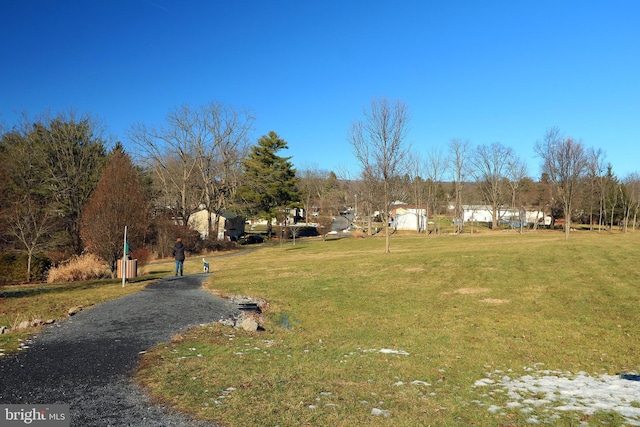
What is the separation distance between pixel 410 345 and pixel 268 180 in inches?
1986

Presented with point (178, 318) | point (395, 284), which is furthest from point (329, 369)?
point (395, 284)

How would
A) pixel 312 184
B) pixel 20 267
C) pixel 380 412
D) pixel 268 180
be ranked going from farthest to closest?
1. pixel 312 184
2. pixel 268 180
3. pixel 20 267
4. pixel 380 412

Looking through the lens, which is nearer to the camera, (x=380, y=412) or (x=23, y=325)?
(x=380, y=412)

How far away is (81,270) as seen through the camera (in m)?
22.8

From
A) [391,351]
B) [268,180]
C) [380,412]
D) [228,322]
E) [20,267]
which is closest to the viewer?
[380,412]

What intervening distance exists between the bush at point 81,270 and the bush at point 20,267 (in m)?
5.33

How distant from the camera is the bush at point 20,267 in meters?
26.4

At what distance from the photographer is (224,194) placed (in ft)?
174

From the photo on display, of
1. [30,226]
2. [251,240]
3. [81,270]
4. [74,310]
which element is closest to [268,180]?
[251,240]

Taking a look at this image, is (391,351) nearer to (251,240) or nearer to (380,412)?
(380,412)

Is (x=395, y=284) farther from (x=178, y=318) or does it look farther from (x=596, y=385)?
(x=596, y=385)

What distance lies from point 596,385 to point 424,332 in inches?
183

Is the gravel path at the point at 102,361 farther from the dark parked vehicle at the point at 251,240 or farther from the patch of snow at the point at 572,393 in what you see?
the dark parked vehicle at the point at 251,240

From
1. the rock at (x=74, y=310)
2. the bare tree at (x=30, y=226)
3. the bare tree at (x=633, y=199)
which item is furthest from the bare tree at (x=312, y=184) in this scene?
the rock at (x=74, y=310)
